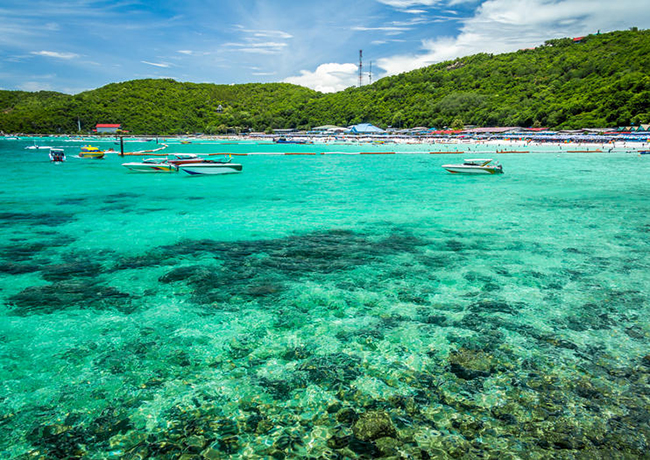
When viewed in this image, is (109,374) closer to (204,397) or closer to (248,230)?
(204,397)

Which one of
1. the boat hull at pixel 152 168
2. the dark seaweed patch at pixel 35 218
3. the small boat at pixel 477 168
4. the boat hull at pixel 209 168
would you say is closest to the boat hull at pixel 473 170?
the small boat at pixel 477 168

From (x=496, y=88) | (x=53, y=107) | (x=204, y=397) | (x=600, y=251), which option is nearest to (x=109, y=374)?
(x=204, y=397)

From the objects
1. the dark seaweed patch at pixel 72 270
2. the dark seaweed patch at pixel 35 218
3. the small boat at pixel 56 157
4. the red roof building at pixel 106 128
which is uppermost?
the red roof building at pixel 106 128

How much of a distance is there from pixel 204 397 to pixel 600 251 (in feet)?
42.1

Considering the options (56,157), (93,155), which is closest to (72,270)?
(56,157)

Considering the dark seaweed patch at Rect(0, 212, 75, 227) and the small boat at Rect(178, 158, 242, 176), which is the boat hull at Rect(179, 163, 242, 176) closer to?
the small boat at Rect(178, 158, 242, 176)

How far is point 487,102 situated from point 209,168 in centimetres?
13608

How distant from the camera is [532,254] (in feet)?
38.9

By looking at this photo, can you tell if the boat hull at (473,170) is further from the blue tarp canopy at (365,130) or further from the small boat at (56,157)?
the blue tarp canopy at (365,130)

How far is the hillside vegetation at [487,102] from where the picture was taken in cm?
10638

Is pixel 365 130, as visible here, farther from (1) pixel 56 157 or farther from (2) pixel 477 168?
(2) pixel 477 168

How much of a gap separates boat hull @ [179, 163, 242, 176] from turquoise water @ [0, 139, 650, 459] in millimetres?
19722

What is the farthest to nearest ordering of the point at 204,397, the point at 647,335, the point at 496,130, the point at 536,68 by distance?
the point at 536,68, the point at 496,130, the point at 647,335, the point at 204,397

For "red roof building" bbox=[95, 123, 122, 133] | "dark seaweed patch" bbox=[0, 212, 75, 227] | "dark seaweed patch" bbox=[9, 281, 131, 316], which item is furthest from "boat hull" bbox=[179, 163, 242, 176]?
"red roof building" bbox=[95, 123, 122, 133]
